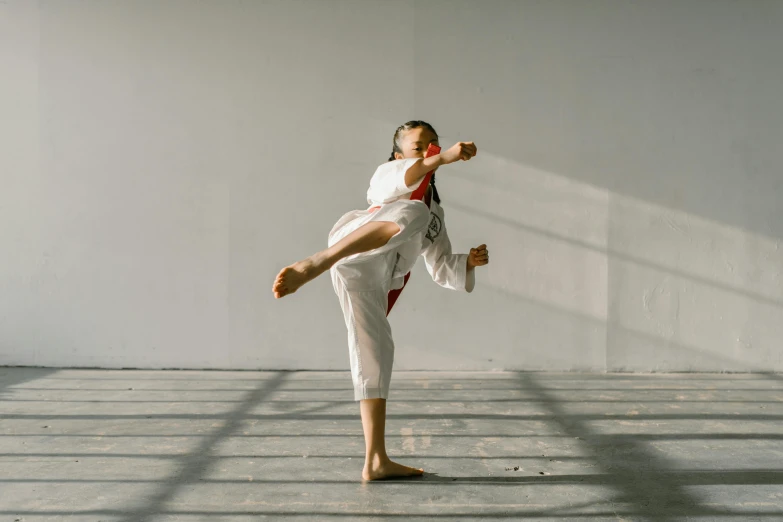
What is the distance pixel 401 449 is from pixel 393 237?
107cm

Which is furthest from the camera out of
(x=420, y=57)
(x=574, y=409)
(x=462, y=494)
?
(x=420, y=57)

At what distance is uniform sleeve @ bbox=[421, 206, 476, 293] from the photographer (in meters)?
2.83

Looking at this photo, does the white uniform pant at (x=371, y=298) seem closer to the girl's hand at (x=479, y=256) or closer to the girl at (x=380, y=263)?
the girl at (x=380, y=263)

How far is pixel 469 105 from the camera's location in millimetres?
5359

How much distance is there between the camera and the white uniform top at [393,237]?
98.3 inches

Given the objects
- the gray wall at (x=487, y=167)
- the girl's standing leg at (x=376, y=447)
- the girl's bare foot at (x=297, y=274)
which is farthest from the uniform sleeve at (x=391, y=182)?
the gray wall at (x=487, y=167)

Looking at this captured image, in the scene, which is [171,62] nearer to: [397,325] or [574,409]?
[397,325]

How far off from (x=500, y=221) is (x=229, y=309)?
2.00 meters

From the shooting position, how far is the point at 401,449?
3.12 m

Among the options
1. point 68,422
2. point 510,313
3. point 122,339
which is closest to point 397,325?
point 510,313

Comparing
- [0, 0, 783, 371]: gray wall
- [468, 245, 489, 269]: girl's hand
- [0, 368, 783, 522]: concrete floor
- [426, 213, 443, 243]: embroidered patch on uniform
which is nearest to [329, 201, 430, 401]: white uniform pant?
[426, 213, 443, 243]: embroidered patch on uniform

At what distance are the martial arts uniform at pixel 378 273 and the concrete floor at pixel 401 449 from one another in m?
0.40

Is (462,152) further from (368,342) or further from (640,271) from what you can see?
(640,271)

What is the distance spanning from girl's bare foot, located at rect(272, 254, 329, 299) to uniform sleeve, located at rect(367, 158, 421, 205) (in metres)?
0.39
